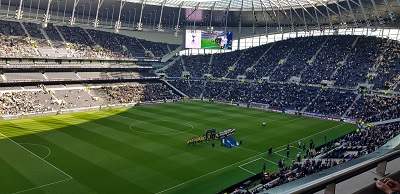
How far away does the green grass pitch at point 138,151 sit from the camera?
22.0 m

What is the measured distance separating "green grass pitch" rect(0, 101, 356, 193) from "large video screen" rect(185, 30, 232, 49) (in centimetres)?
3228

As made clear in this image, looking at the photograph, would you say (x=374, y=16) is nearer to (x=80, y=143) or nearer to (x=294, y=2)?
(x=294, y=2)

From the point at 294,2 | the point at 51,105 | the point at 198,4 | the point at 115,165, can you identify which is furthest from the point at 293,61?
the point at 115,165

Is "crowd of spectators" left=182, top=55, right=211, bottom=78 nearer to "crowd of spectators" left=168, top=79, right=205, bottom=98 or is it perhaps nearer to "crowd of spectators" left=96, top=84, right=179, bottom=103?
"crowd of spectators" left=168, top=79, right=205, bottom=98

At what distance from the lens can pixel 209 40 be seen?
7681cm

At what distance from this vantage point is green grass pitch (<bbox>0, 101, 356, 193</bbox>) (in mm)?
22016

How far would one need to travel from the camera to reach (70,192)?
66.6ft

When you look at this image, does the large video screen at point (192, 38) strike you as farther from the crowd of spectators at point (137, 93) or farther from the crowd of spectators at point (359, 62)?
the crowd of spectators at point (359, 62)

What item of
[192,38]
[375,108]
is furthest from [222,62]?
[375,108]

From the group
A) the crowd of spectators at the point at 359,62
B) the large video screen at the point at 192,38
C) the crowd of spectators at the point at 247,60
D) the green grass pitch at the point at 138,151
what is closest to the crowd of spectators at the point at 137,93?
the green grass pitch at the point at 138,151

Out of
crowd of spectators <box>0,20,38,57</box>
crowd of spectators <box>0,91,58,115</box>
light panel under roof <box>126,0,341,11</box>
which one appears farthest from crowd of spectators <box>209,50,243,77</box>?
crowd of spectators <box>0,20,38,57</box>

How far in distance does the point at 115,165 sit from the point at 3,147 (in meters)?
12.4

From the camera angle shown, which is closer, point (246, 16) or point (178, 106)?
point (178, 106)

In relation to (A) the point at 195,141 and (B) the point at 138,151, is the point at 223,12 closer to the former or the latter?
(A) the point at 195,141
